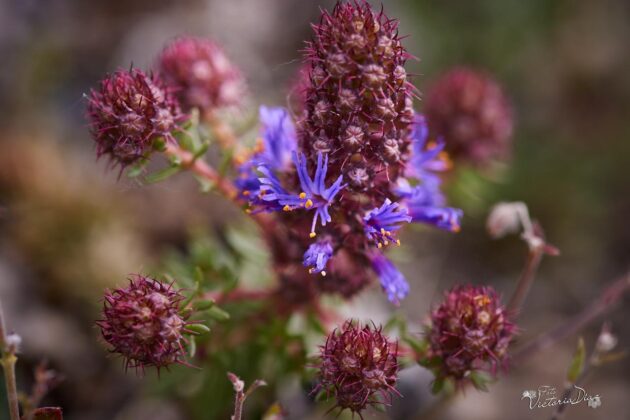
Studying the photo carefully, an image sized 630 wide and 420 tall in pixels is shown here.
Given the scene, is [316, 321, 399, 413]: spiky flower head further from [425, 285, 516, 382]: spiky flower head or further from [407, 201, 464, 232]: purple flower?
[407, 201, 464, 232]: purple flower

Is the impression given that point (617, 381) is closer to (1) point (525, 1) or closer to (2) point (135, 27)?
(1) point (525, 1)

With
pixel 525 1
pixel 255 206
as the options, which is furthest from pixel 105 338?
pixel 525 1

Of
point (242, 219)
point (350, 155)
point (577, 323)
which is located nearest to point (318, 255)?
point (350, 155)

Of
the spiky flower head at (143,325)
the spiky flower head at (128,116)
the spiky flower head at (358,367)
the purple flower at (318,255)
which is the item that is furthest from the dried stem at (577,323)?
the spiky flower head at (128,116)

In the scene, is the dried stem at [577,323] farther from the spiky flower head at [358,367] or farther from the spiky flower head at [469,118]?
the spiky flower head at [358,367]

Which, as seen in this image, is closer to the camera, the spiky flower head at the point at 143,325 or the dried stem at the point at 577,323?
the spiky flower head at the point at 143,325

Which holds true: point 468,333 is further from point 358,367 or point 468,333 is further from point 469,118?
point 469,118
